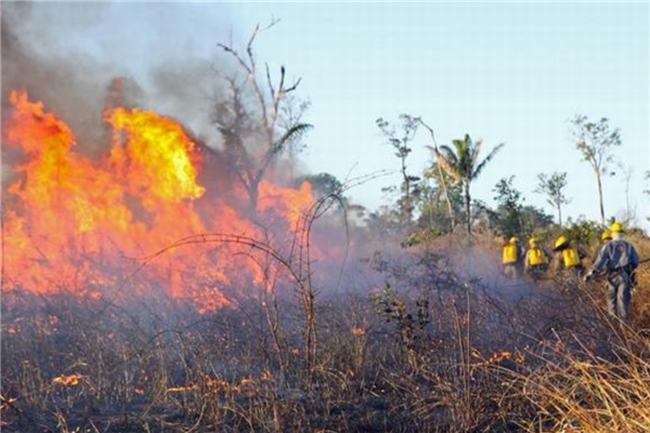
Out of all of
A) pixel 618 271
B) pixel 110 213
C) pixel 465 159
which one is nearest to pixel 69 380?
pixel 618 271

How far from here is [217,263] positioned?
1698 cm

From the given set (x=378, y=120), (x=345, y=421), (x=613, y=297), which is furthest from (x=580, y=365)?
(x=378, y=120)

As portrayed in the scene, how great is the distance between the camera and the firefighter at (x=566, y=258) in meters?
17.7

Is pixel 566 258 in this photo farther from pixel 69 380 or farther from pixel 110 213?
pixel 69 380

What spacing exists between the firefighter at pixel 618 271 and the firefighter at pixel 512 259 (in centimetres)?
757

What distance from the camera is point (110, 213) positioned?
1786 centimetres

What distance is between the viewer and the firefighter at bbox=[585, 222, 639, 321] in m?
12.5

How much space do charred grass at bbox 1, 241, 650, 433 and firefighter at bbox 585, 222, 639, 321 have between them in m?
0.37

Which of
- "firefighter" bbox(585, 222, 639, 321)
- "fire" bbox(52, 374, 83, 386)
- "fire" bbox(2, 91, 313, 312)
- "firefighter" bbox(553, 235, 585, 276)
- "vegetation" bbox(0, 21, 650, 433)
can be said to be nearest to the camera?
"vegetation" bbox(0, 21, 650, 433)

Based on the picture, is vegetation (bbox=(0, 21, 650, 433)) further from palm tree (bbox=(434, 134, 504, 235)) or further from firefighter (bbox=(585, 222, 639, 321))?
palm tree (bbox=(434, 134, 504, 235))

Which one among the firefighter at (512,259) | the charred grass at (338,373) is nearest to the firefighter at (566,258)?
the firefighter at (512,259)

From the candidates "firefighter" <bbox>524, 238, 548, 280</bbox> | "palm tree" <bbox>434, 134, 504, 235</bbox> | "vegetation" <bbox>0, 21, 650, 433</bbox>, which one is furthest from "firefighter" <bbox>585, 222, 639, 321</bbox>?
"palm tree" <bbox>434, 134, 504, 235</bbox>

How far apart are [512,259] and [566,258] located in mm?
2606

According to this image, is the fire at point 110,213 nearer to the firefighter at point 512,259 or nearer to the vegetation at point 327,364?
the vegetation at point 327,364
